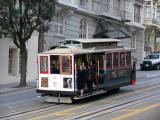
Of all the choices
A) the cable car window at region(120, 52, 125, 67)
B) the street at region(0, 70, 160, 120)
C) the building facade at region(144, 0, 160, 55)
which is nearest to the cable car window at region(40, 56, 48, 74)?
the street at region(0, 70, 160, 120)

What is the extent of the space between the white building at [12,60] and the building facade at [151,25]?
84.8ft

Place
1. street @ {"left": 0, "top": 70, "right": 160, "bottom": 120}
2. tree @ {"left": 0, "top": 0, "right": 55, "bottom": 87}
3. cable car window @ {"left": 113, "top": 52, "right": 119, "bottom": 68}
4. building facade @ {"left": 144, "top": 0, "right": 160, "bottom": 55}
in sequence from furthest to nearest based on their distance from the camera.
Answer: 1. building facade @ {"left": 144, "top": 0, "right": 160, "bottom": 55}
2. tree @ {"left": 0, "top": 0, "right": 55, "bottom": 87}
3. cable car window @ {"left": 113, "top": 52, "right": 119, "bottom": 68}
4. street @ {"left": 0, "top": 70, "right": 160, "bottom": 120}

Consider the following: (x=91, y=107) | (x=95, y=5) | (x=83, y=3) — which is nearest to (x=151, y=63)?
(x=95, y=5)

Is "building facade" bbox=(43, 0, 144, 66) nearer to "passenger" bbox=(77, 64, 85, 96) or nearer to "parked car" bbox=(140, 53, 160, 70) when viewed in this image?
"parked car" bbox=(140, 53, 160, 70)

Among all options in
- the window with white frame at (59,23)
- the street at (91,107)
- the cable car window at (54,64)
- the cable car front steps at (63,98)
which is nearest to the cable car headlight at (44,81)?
the cable car window at (54,64)

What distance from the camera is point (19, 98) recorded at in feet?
75.6

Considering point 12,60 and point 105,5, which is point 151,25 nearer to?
point 105,5

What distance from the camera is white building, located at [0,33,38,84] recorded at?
31453mm

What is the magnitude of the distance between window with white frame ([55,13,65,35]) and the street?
1406cm

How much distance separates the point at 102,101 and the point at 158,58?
28.9 metres

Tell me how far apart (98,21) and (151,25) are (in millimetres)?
15318

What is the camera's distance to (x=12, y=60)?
3291cm

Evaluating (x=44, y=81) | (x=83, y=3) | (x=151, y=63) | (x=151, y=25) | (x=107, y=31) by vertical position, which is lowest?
(x=44, y=81)

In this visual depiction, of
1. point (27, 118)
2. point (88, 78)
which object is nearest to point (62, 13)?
point (88, 78)
